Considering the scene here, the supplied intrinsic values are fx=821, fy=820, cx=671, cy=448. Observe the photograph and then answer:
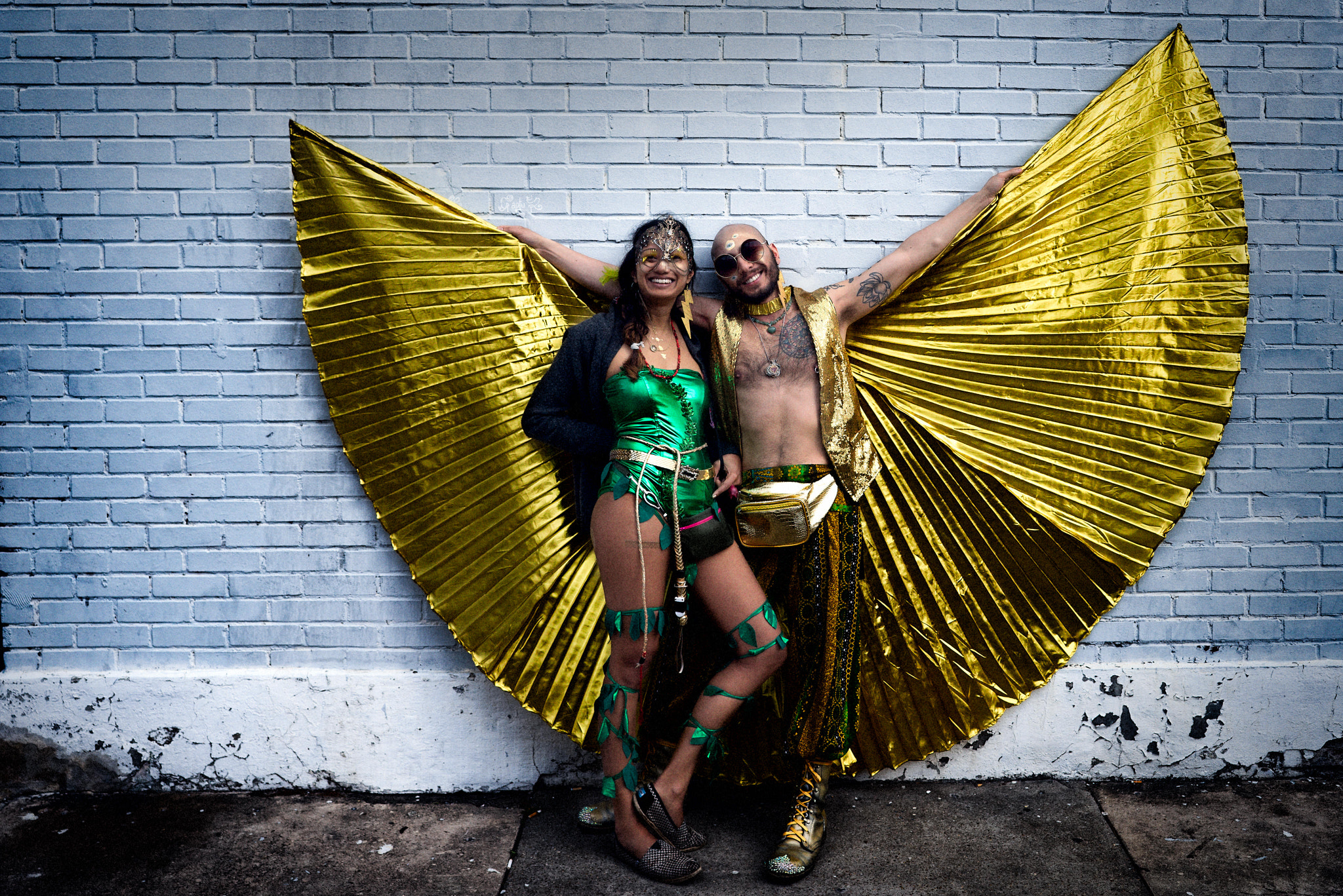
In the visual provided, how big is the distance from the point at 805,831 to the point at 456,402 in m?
1.88

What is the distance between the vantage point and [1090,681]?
123 inches

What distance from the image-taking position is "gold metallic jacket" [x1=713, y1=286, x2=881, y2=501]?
2717 mm

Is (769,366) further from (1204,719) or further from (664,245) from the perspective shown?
(1204,719)

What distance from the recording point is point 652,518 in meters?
2.55

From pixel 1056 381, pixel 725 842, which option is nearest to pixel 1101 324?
pixel 1056 381

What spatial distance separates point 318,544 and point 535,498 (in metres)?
0.88

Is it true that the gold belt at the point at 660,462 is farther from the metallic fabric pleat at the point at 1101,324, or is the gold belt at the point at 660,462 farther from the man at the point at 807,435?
the metallic fabric pleat at the point at 1101,324

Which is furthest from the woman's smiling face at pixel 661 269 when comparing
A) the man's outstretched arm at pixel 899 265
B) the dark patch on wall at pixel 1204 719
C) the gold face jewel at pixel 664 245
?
the dark patch on wall at pixel 1204 719

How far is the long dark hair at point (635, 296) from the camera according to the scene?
2.61 meters

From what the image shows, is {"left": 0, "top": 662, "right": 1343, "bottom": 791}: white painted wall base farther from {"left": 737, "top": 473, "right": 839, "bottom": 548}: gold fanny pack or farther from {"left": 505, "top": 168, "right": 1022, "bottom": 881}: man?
{"left": 737, "top": 473, "right": 839, "bottom": 548}: gold fanny pack

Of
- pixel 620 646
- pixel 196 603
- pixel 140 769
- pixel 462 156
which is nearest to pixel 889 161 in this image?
pixel 462 156

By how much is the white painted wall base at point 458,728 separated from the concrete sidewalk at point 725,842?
0.08m

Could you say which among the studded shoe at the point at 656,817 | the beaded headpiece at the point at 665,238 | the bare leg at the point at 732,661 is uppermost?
the beaded headpiece at the point at 665,238

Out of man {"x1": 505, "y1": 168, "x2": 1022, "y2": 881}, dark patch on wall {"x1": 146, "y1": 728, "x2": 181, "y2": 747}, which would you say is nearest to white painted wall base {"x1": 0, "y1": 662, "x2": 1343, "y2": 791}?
dark patch on wall {"x1": 146, "y1": 728, "x2": 181, "y2": 747}
